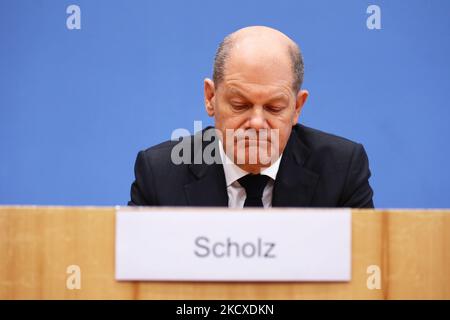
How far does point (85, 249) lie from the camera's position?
65 cm

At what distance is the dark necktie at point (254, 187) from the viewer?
1236 mm

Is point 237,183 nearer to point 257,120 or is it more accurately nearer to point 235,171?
point 235,171

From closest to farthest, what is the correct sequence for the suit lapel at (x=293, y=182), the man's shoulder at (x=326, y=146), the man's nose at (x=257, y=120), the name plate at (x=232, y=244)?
the name plate at (x=232, y=244)
the man's nose at (x=257, y=120)
the suit lapel at (x=293, y=182)
the man's shoulder at (x=326, y=146)

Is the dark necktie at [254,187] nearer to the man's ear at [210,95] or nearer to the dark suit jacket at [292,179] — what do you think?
the dark suit jacket at [292,179]

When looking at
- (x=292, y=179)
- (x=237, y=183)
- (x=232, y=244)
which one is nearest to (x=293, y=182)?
(x=292, y=179)

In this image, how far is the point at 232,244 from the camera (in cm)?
65

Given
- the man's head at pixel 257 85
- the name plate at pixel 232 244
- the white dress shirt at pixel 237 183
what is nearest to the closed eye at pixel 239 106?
the man's head at pixel 257 85

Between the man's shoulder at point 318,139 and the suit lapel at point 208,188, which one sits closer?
the suit lapel at point 208,188

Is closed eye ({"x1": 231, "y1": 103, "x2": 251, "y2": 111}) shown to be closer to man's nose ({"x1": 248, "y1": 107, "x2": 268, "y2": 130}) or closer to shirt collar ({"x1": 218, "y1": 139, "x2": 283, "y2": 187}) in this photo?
man's nose ({"x1": 248, "y1": 107, "x2": 268, "y2": 130})

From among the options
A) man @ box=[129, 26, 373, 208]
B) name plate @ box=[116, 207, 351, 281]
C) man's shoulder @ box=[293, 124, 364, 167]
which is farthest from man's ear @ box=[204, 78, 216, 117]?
name plate @ box=[116, 207, 351, 281]

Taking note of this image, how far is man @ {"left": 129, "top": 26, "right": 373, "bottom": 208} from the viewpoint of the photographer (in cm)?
119

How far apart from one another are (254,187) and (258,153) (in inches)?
3.4

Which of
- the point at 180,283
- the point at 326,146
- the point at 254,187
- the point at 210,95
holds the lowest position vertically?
the point at 180,283

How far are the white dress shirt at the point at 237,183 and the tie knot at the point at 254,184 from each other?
0.02 meters
